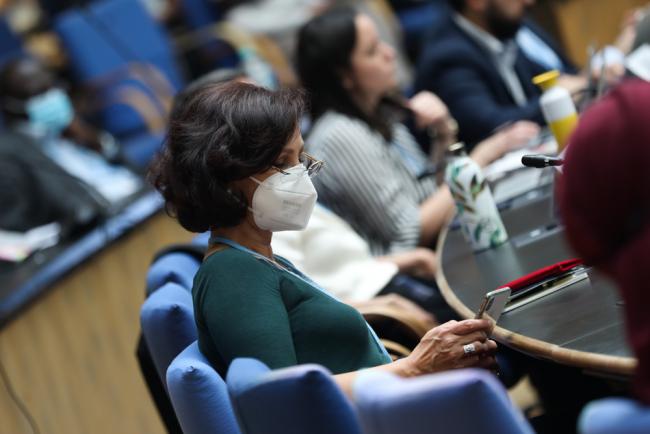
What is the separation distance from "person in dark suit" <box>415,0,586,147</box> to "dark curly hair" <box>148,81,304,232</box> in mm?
1567

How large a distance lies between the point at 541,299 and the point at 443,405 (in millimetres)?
591

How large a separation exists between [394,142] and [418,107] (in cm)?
12

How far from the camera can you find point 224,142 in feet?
5.60

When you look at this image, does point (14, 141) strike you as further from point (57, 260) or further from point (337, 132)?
point (337, 132)

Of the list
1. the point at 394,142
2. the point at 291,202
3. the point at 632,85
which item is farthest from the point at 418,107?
the point at 632,85

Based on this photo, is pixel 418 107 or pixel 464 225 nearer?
pixel 464 225

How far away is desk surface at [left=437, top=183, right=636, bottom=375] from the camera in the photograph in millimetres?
1462

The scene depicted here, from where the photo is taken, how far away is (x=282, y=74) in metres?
5.61

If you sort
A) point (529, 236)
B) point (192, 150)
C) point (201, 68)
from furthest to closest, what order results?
point (201, 68)
point (529, 236)
point (192, 150)

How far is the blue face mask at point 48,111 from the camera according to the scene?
442 centimetres

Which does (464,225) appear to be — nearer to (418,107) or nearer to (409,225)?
(409,225)

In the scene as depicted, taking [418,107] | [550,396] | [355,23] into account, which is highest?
[355,23]

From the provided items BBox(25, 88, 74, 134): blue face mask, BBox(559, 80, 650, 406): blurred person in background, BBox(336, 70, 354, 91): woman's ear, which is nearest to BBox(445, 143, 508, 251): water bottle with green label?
BBox(336, 70, 354, 91): woman's ear

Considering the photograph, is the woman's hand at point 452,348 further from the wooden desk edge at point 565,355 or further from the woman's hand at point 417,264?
the woman's hand at point 417,264
